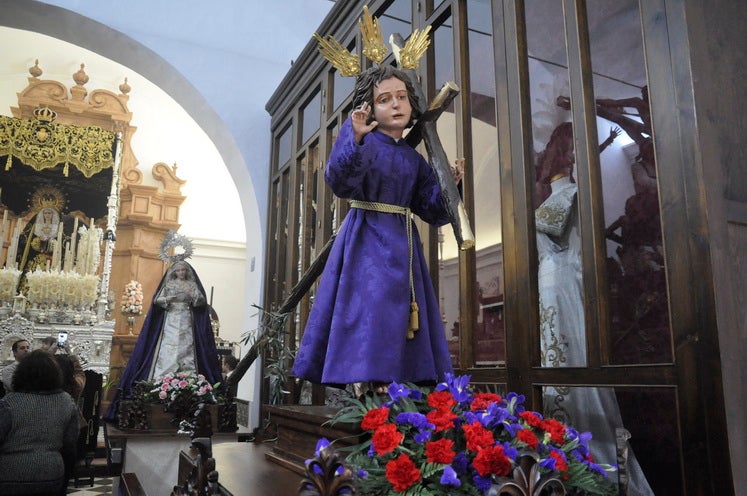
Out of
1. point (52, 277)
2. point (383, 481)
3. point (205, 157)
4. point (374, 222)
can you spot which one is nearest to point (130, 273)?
point (52, 277)

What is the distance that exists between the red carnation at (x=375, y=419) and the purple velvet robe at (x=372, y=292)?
1.19 ft

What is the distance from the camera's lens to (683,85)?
82.2 inches

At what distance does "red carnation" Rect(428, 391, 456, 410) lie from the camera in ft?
4.86

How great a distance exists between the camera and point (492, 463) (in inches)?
50.8

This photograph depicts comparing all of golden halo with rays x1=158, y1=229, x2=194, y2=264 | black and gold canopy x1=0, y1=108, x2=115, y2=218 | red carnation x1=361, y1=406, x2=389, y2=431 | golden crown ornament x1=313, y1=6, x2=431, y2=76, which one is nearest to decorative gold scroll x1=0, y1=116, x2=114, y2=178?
black and gold canopy x1=0, y1=108, x2=115, y2=218

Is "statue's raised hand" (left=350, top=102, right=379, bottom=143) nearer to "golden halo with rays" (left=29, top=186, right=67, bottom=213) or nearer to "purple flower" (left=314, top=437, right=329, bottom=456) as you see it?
"purple flower" (left=314, top=437, right=329, bottom=456)

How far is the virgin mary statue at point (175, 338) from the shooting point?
516 cm

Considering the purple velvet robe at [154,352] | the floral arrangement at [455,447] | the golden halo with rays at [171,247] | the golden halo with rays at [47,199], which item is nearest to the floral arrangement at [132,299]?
the golden halo with rays at [47,199]

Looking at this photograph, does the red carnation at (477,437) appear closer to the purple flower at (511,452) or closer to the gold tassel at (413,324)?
the purple flower at (511,452)

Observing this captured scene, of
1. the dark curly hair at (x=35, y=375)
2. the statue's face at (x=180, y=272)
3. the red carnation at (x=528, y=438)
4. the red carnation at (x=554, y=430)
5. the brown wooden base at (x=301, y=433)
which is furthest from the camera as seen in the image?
the statue's face at (x=180, y=272)

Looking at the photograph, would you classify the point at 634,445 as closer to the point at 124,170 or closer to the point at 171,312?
the point at 171,312

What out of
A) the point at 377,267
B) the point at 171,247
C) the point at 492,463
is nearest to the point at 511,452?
the point at 492,463

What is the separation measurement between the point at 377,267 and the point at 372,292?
0.09 metres

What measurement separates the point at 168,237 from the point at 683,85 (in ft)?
15.7
